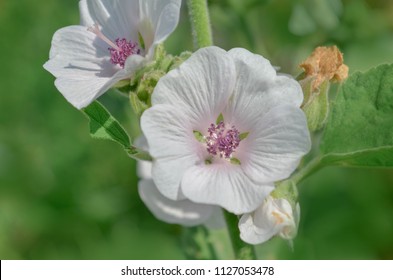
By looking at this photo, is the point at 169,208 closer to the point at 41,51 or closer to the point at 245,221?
the point at 245,221

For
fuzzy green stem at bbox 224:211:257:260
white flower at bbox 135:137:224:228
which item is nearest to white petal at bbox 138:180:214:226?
white flower at bbox 135:137:224:228

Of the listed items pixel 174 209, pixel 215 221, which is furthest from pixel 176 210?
pixel 215 221

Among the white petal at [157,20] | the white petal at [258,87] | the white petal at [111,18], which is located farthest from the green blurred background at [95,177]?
the white petal at [258,87]

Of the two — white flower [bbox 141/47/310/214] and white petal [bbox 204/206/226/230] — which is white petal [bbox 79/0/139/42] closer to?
white flower [bbox 141/47/310/214]

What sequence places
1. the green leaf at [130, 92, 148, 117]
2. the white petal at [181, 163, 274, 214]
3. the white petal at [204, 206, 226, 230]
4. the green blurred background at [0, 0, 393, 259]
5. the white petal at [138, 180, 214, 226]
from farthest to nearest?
the green blurred background at [0, 0, 393, 259] < the white petal at [204, 206, 226, 230] < the white petal at [138, 180, 214, 226] < the green leaf at [130, 92, 148, 117] < the white petal at [181, 163, 274, 214]

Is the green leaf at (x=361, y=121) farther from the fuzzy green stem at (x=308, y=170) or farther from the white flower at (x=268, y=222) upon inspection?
the white flower at (x=268, y=222)
